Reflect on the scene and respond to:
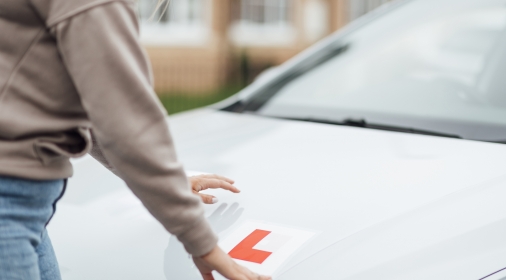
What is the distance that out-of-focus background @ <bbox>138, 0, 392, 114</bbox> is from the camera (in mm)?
12203

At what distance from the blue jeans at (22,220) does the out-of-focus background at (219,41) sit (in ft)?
30.3

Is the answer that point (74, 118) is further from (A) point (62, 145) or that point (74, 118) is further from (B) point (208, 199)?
(B) point (208, 199)

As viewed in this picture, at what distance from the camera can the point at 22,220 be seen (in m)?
1.08

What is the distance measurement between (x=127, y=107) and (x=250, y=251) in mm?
472

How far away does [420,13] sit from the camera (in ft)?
8.44

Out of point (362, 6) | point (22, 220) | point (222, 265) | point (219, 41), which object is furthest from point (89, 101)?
point (362, 6)

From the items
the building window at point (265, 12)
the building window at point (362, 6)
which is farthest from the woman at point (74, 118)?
the building window at point (362, 6)

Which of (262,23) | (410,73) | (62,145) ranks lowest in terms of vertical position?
(262,23)

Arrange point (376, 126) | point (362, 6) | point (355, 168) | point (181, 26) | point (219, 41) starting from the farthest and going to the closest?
point (362, 6) → point (219, 41) → point (181, 26) → point (376, 126) → point (355, 168)

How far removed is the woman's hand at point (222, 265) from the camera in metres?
1.10

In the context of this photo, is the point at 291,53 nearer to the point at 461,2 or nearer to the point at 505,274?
the point at 461,2

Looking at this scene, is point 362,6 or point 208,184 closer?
point 208,184

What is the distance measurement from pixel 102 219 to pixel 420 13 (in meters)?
1.60

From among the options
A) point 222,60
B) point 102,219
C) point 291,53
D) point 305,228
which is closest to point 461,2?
point 305,228
